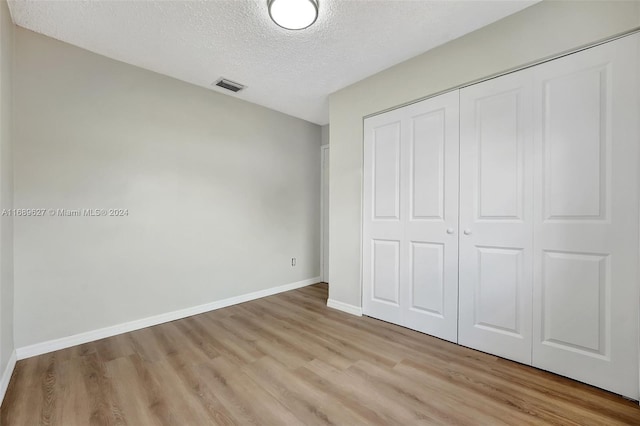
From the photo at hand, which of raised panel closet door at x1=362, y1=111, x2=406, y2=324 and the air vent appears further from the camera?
the air vent

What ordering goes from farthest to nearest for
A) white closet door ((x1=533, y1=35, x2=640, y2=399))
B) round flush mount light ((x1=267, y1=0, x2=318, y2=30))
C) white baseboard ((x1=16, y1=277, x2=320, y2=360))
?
1. white baseboard ((x1=16, y1=277, x2=320, y2=360))
2. round flush mount light ((x1=267, y1=0, x2=318, y2=30))
3. white closet door ((x1=533, y1=35, x2=640, y2=399))

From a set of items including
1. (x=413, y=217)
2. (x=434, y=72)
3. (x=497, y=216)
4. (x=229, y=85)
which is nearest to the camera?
(x=497, y=216)

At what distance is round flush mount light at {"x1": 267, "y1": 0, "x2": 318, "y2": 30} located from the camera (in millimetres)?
1814

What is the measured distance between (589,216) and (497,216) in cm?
50

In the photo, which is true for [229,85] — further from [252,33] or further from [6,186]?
[6,186]

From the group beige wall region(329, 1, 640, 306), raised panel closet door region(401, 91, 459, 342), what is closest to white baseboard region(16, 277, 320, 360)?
beige wall region(329, 1, 640, 306)

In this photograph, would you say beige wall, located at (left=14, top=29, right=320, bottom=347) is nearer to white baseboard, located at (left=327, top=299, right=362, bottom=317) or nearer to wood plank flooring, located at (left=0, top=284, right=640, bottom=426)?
wood plank flooring, located at (left=0, top=284, right=640, bottom=426)

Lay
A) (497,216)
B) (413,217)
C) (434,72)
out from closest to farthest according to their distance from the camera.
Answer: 1. (497,216)
2. (434,72)
3. (413,217)

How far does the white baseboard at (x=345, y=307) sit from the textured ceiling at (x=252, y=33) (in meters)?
2.52

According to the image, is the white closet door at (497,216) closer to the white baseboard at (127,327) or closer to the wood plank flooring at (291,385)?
the wood plank flooring at (291,385)

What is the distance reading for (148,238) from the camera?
108 inches

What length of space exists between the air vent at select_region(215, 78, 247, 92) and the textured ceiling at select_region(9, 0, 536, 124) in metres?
0.11

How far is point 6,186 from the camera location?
1880 millimetres

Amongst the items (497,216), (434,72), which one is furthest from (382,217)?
(434,72)
